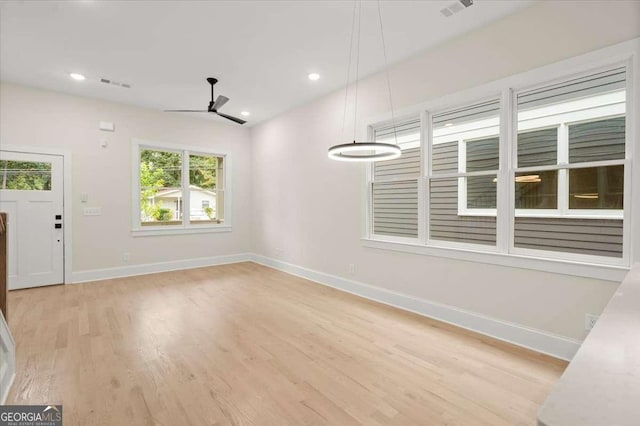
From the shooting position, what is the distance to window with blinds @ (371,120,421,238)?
3.91m

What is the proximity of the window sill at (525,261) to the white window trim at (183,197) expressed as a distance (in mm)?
4095

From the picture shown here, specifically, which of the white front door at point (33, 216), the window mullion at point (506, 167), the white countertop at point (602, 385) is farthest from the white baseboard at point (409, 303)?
the white countertop at point (602, 385)

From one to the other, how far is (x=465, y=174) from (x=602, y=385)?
10.1ft

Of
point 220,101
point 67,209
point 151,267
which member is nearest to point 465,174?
point 220,101

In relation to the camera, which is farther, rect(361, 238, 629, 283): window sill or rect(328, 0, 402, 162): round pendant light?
rect(328, 0, 402, 162): round pendant light

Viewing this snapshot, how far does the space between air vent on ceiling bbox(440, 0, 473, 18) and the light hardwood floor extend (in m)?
3.13

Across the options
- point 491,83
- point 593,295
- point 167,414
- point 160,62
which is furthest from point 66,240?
point 593,295

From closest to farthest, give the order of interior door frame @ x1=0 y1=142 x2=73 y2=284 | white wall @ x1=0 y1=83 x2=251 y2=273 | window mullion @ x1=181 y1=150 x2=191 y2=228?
white wall @ x1=0 y1=83 x2=251 y2=273 → interior door frame @ x1=0 y1=142 x2=73 y2=284 → window mullion @ x1=181 y1=150 x2=191 y2=228

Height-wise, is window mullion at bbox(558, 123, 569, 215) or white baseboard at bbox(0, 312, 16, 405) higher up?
window mullion at bbox(558, 123, 569, 215)

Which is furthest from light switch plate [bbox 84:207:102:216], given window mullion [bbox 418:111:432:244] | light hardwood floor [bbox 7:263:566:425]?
window mullion [bbox 418:111:432:244]

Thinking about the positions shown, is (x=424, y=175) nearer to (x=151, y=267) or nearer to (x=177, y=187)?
(x=177, y=187)

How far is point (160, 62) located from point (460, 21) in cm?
354

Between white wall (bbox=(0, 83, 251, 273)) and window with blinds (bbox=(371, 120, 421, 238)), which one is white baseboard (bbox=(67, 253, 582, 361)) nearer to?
white wall (bbox=(0, 83, 251, 273))

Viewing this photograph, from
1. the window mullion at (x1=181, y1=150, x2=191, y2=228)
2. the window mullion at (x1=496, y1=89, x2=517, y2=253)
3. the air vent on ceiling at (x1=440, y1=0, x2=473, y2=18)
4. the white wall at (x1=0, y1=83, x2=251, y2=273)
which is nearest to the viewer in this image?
the air vent on ceiling at (x1=440, y1=0, x2=473, y2=18)
